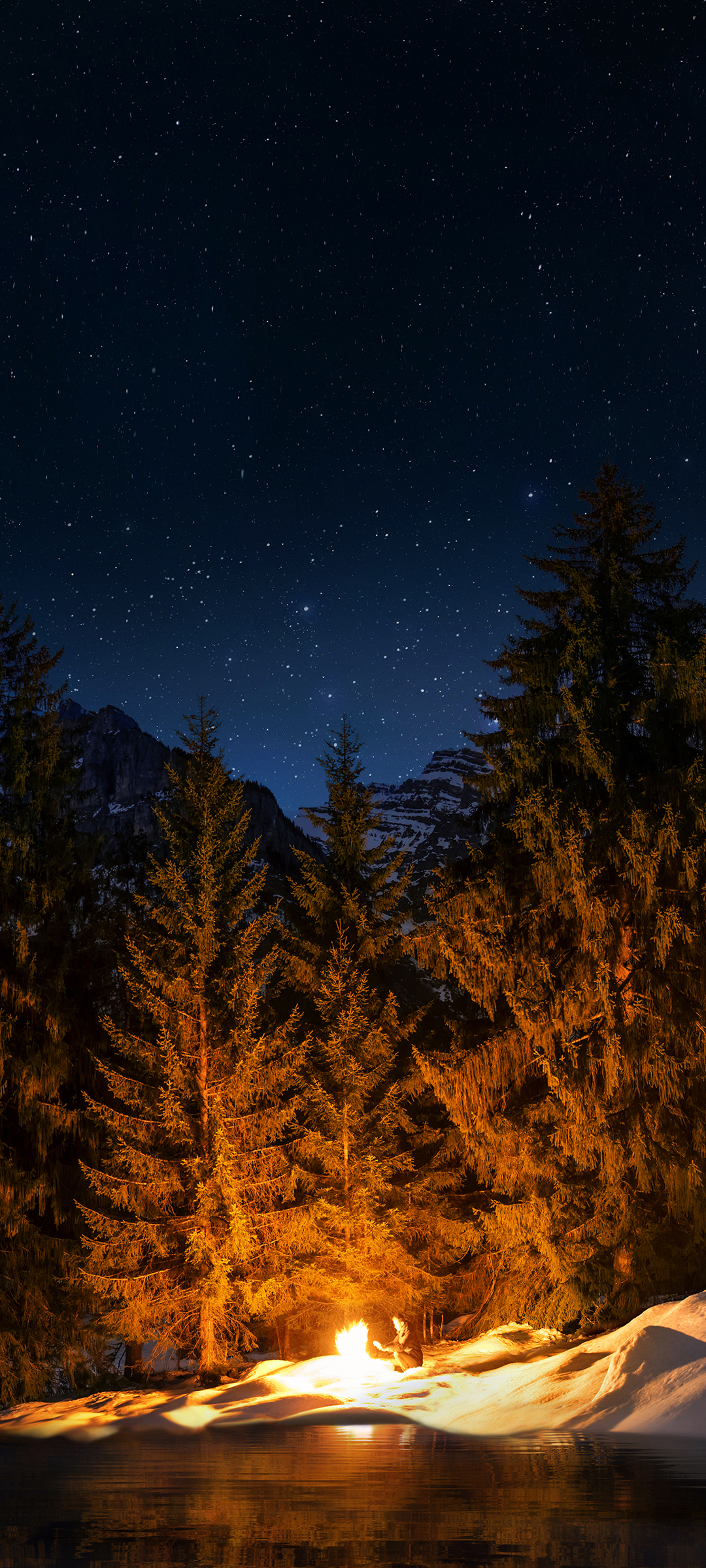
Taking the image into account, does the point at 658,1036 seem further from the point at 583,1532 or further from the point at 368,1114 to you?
the point at 583,1532

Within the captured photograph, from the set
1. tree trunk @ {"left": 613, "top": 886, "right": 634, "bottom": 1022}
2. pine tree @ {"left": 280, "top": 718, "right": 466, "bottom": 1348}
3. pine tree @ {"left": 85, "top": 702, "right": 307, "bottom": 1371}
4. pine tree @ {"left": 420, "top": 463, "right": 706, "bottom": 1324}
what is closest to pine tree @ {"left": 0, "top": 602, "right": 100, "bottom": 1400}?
pine tree @ {"left": 85, "top": 702, "right": 307, "bottom": 1371}

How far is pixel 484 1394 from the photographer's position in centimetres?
1148

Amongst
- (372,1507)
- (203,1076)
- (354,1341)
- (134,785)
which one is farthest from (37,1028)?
(134,785)

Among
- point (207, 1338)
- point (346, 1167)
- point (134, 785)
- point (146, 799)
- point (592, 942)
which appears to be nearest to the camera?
point (592, 942)

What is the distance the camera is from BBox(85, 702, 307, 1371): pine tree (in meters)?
16.2

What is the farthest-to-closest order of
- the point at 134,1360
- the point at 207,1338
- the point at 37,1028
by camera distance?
the point at 134,1360 < the point at 37,1028 < the point at 207,1338

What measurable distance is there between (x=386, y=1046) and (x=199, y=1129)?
3.94 m

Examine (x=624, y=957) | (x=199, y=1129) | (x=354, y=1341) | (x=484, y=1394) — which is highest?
(x=624, y=957)

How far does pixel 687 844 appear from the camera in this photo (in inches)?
599

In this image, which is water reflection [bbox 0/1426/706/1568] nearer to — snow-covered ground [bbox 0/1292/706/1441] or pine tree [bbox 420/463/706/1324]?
snow-covered ground [bbox 0/1292/706/1441]

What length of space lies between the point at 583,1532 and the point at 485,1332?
42.9 feet

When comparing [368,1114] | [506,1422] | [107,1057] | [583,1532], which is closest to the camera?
[583,1532]

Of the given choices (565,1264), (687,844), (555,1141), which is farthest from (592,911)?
(565,1264)

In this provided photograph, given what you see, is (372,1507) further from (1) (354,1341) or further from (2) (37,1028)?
(2) (37,1028)
